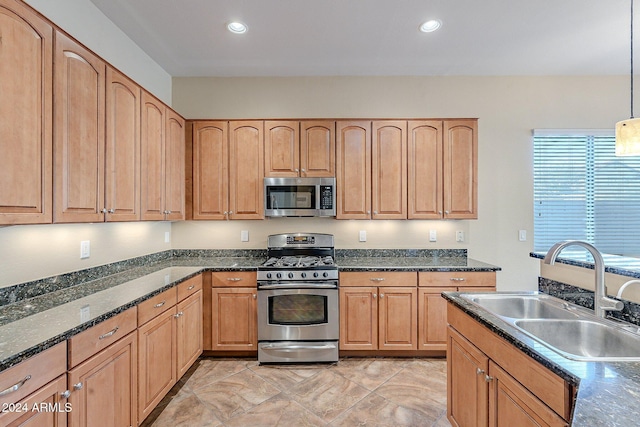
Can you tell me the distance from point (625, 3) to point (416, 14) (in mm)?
1566

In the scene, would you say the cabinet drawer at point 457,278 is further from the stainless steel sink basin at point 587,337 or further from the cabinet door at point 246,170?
the cabinet door at point 246,170

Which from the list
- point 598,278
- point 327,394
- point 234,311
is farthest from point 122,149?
point 598,278

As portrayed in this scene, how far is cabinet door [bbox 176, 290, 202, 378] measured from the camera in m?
2.38

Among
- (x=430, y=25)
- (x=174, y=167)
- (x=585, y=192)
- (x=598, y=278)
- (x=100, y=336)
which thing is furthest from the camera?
(x=585, y=192)

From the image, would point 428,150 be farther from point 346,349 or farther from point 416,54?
point 346,349

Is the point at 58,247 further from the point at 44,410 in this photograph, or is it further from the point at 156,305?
the point at 44,410

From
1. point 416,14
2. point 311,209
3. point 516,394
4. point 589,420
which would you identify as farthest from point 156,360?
point 416,14

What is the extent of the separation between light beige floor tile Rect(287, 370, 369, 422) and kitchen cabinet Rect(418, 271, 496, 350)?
0.86m

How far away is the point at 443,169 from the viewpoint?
122 inches

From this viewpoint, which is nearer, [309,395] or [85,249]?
[85,249]

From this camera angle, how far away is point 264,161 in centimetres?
313

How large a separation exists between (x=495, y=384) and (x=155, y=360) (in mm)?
2074

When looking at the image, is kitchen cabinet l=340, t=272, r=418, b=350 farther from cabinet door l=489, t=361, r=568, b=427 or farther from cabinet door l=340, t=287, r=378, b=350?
cabinet door l=489, t=361, r=568, b=427

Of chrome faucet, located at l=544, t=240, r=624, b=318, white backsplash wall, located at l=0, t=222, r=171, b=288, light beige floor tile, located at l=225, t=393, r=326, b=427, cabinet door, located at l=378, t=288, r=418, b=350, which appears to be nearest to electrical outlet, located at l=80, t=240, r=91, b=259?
white backsplash wall, located at l=0, t=222, r=171, b=288
